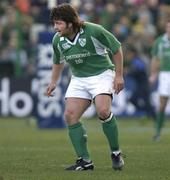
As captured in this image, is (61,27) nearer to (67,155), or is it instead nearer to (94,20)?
(67,155)

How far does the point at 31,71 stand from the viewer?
84.5 feet

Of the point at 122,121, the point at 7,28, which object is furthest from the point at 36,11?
the point at 122,121

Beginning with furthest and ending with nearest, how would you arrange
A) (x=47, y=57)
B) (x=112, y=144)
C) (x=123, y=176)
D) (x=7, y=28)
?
(x=7, y=28), (x=47, y=57), (x=112, y=144), (x=123, y=176)

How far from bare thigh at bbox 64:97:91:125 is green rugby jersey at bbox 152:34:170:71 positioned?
6935 mm

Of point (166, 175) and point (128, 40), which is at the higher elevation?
point (166, 175)

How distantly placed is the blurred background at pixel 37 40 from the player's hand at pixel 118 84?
13.2 meters

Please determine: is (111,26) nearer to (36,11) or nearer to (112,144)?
(36,11)

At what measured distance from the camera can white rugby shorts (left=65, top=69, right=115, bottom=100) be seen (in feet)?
36.0

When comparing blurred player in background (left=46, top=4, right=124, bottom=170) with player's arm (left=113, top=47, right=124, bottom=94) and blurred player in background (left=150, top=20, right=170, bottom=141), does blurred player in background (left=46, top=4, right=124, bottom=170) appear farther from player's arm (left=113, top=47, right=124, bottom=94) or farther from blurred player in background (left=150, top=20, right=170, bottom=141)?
blurred player in background (left=150, top=20, right=170, bottom=141)

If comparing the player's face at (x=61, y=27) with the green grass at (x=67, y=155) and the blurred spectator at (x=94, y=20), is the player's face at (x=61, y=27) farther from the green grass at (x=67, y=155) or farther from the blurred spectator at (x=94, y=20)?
the blurred spectator at (x=94, y=20)

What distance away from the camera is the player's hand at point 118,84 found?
35.2 feet

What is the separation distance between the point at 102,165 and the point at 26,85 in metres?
13.5

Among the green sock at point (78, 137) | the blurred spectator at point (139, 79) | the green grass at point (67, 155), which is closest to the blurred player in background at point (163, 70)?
the green grass at point (67, 155)

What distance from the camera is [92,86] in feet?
36.2
